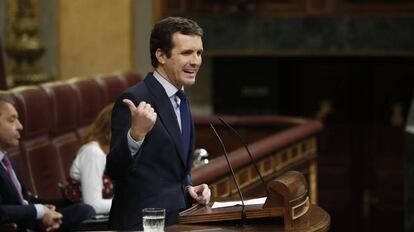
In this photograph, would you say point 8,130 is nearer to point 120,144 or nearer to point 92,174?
point 92,174

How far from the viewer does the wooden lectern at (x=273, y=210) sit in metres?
3.08

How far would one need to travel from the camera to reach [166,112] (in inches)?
128

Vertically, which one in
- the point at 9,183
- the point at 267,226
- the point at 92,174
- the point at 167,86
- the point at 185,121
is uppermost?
the point at 167,86

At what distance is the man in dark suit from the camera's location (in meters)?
3.17

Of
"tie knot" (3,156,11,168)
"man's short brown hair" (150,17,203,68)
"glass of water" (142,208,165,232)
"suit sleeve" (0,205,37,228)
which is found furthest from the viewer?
"tie knot" (3,156,11,168)

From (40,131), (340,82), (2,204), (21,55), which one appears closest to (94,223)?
(2,204)

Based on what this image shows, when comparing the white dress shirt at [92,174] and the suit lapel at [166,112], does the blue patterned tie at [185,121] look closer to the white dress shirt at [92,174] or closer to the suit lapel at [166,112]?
the suit lapel at [166,112]

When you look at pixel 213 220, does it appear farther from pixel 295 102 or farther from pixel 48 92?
pixel 295 102

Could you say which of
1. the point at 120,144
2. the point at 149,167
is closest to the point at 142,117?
the point at 120,144

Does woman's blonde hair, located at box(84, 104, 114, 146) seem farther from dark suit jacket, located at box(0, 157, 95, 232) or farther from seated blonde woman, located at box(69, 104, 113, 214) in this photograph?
dark suit jacket, located at box(0, 157, 95, 232)

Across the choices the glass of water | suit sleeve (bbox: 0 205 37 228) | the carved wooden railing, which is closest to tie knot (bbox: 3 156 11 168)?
suit sleeve (bbox: 0 205 37 228)

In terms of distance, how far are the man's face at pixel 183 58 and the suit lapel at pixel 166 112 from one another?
66 mm

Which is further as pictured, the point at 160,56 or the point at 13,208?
the point at 13,208

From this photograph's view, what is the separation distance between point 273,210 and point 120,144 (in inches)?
19.2
